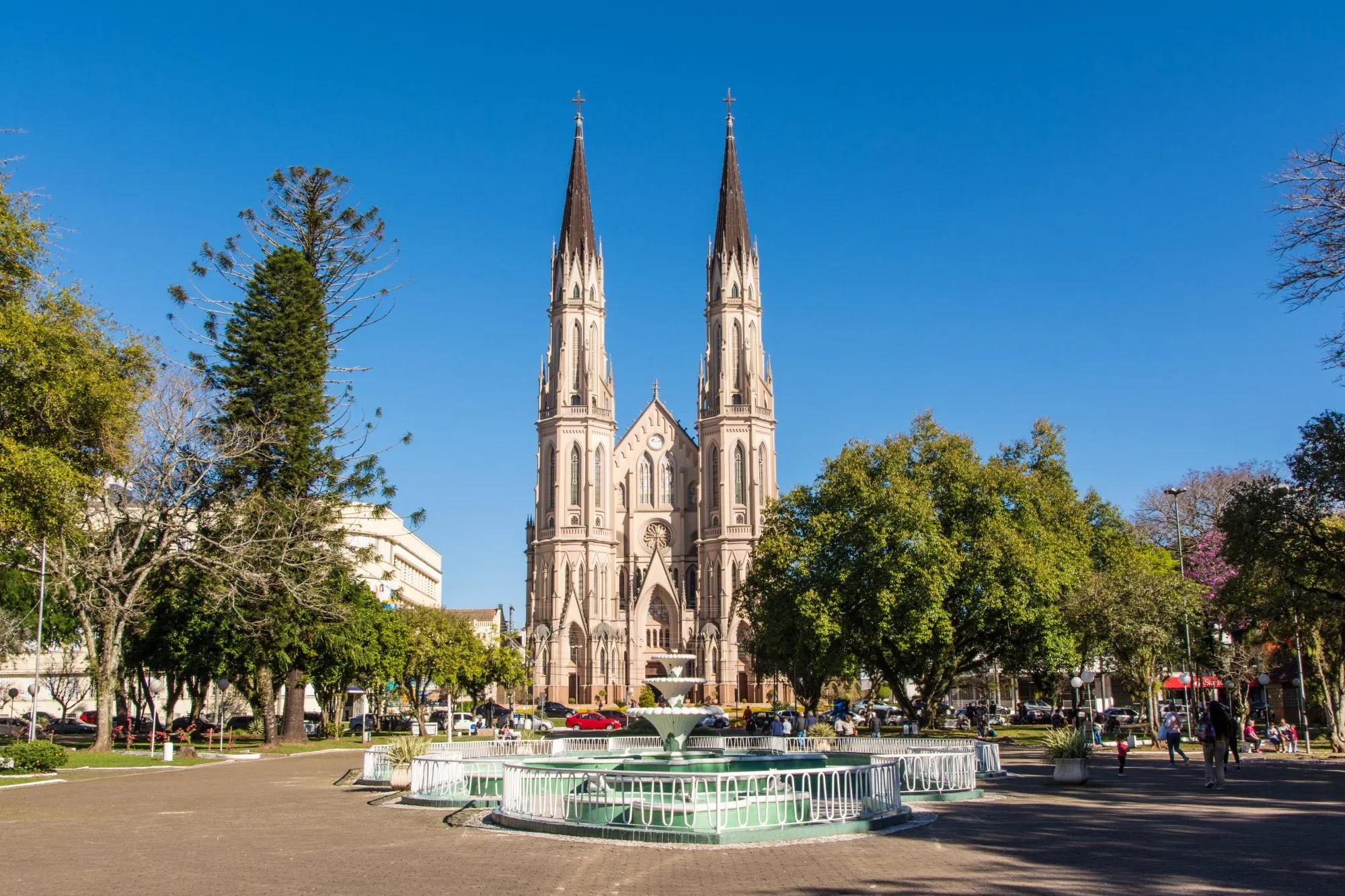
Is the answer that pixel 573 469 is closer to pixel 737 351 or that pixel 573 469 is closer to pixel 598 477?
pixel 598 477

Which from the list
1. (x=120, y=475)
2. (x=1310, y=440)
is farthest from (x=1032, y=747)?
(x=120, y=475)

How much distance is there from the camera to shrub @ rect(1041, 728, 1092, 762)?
22.0 meters

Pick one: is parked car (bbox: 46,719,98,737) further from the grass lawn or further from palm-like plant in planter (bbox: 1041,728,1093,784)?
palm-like plant in planter (bbox: 1041,728,1093,784)

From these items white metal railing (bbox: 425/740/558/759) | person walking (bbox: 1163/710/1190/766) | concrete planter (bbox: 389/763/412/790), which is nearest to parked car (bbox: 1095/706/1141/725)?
person walking (bbox: 1163/710/1190/766)

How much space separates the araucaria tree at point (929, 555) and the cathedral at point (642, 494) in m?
47.9

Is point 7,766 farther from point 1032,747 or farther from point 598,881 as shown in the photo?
point 1032,747

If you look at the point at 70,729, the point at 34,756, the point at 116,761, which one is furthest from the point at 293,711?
the point at 70,729

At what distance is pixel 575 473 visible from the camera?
316ft

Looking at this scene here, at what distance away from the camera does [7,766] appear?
25484 mm

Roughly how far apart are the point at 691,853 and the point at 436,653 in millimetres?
41422

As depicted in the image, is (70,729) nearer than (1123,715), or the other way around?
(70,729)

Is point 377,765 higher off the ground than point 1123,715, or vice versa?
point 377,765

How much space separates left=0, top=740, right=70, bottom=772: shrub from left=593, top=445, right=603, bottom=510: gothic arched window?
6964cm

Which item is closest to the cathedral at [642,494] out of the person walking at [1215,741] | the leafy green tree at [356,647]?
the leafy green tree at [356,647]
